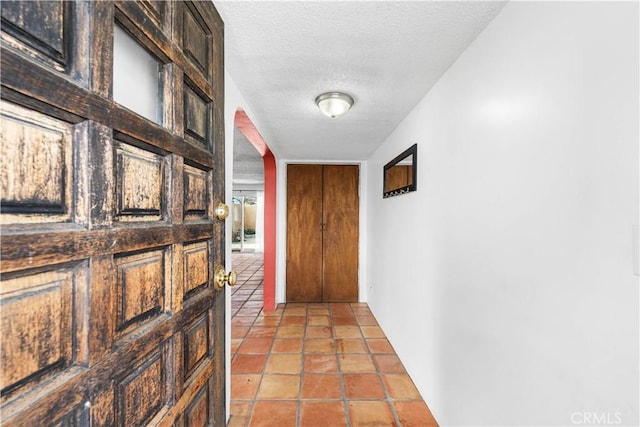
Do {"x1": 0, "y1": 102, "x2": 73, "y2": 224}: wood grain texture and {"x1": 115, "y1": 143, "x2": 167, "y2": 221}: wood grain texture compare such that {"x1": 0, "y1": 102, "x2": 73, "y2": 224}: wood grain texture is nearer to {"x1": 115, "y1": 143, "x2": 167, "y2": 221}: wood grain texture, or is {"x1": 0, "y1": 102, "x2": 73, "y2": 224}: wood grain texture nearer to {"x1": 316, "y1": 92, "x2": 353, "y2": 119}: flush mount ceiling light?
{"x1": 115, "y1": 143, "x2": 167, "y2": 221}: wood grain texture

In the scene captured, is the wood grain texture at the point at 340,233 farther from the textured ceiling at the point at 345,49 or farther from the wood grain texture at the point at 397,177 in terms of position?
the textured ceiling at the point at 345,49

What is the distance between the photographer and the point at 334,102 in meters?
1.98

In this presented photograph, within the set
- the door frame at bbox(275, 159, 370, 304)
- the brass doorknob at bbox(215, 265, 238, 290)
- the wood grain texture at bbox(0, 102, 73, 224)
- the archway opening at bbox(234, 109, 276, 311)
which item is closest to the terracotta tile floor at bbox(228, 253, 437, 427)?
the archway opening at bbox(234, 109, 276, 311)

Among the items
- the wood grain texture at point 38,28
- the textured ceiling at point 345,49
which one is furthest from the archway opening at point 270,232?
the wood grain texture at point 38,28

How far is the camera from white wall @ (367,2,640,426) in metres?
0.73

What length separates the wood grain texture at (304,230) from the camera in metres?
4.28

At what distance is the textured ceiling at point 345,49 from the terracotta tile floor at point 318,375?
212cm

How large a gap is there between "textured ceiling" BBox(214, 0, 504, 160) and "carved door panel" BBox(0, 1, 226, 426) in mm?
506

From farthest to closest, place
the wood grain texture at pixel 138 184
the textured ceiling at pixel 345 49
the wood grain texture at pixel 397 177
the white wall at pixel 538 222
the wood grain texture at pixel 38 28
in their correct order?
the wood grain texture at pixel 397 177 < the textured ceiling at pixel 345 49 < the white wall at pixel 538 222 < the wood grain texture at pixel 138 184 < the wood grain texture at pixel 38 28

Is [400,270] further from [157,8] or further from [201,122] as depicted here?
[157,8]

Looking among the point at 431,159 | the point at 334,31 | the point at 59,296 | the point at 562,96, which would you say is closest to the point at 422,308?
the point at 431,159

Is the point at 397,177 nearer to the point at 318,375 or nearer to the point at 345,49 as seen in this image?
the point at 345,49

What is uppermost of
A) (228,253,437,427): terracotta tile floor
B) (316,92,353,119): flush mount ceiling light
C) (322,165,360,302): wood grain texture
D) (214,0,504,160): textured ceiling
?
(214,0,504,160): textured ceiling

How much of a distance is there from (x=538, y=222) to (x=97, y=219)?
1.25m
